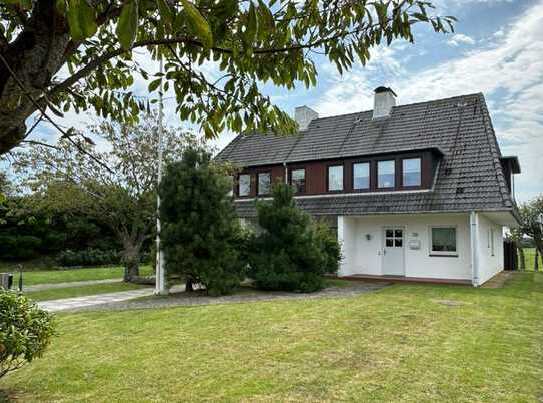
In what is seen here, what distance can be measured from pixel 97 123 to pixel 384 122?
489 inches

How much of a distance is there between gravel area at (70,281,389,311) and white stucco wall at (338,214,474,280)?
3.35m

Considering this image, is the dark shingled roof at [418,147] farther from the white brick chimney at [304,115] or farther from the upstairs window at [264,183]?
the upstairs window at [264,183]

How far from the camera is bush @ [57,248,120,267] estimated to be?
24.2 m

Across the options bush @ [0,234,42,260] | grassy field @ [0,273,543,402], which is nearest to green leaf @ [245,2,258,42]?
grassy field @ [0,273,543,402]

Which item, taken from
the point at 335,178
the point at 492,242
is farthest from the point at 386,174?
the point at 492,242

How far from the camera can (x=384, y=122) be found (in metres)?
19.5

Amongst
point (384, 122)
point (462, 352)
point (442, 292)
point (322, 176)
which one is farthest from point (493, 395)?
point (384, 122)

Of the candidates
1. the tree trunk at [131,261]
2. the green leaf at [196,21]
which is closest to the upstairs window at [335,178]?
the tree trunk at [131,261]

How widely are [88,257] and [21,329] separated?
22.0 metres

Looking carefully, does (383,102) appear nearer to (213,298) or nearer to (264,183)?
(264,183)

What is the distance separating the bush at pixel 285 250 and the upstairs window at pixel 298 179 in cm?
550

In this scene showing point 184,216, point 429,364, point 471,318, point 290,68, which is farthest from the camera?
point 184,216

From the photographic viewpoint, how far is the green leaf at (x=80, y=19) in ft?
4.17

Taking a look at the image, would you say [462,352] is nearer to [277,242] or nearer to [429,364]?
[429,364]
